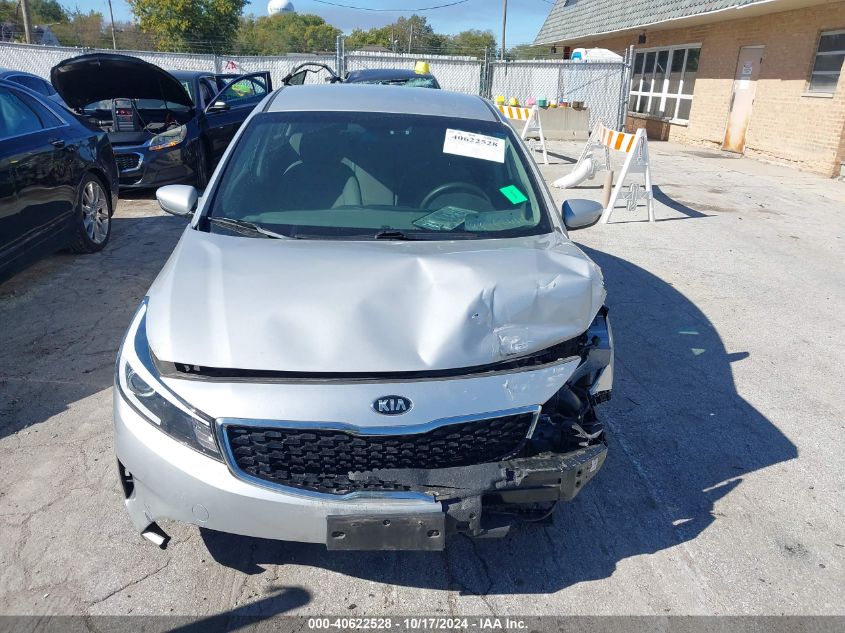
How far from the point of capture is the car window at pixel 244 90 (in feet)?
36.2

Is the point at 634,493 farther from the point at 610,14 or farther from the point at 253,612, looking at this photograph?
the point at 610,14

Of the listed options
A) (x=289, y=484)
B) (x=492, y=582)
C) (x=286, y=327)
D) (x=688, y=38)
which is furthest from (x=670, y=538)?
A: (x=688, y=38)

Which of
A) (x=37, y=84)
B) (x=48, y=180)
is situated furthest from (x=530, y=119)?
(x=48, y=180)

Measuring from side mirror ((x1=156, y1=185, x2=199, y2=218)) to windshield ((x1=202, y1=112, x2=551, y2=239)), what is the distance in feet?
1.16

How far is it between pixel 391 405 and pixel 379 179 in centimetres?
167

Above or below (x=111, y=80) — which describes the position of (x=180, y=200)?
below

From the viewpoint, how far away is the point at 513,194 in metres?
3.54

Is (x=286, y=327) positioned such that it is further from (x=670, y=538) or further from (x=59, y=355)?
(x=59, y=355)

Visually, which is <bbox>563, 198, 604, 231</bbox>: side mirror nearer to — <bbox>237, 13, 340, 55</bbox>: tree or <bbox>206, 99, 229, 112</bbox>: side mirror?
<bbox>206, 99, 229, 112</bbox>: side mirror

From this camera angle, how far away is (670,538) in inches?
115

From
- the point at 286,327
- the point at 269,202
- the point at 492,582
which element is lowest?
the point at 492,582

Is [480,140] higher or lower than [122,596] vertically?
higher

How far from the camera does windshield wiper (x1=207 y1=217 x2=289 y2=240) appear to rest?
3013mm

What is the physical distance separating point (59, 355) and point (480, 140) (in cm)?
318
